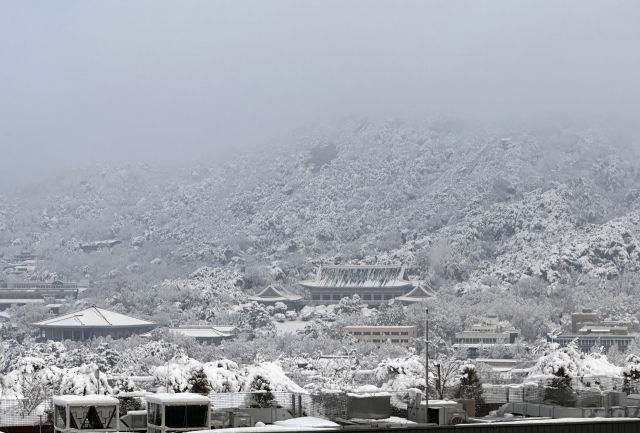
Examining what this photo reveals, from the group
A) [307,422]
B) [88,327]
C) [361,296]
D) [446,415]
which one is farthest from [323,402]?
[361,296]

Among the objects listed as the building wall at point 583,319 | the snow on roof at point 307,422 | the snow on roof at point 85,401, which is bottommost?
the snow on roof at point 307,422

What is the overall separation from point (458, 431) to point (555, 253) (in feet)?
599

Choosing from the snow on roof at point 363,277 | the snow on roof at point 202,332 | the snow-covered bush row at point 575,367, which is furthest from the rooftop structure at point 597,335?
the snow-covered bush row at point 575,367

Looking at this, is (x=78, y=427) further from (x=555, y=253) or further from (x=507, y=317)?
(x=555, y=253)

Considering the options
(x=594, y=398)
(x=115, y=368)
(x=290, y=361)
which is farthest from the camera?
(x=290, y=361)

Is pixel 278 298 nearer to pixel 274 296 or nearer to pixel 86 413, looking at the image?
pixel 274 296

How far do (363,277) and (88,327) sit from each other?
5216 cm

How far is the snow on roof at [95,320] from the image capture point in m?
156

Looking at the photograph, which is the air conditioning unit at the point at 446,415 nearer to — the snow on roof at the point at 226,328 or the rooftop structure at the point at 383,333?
the rooftop structure at the point at 383,333

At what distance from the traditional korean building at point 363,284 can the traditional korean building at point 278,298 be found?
15.8 ft

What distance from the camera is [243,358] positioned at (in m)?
130

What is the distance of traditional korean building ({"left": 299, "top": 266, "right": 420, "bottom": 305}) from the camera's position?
626 feet

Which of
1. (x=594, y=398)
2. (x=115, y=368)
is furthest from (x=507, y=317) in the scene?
(x=594, y=398)

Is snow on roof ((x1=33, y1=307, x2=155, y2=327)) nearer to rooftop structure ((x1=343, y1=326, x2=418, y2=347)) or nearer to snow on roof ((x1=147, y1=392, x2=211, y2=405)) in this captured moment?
rooftop structure ((x1=343, y1=326, x2=418, y2=347))
